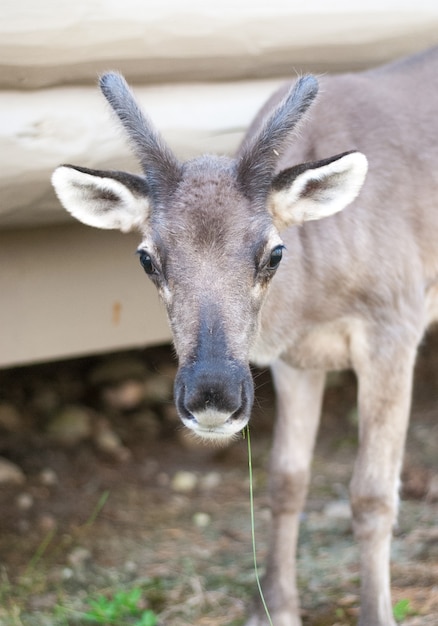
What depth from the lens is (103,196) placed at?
4.41m

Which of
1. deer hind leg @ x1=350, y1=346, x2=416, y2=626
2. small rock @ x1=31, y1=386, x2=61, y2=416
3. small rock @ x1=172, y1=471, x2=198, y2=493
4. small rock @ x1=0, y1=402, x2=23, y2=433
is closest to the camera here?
deer hind leg @ x1=350, y1=346, x2=416, y2=626

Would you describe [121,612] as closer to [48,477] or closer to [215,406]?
[48,477]

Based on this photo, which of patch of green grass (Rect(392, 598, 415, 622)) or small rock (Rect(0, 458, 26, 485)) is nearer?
patch of green grass (Rect(392, 598, 415, 622))

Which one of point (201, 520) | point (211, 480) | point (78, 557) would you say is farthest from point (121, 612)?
point (211, 480)

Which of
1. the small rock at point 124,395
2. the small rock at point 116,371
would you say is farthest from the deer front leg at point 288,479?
the small rock at point 116,371

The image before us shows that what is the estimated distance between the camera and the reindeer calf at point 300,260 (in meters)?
3.99

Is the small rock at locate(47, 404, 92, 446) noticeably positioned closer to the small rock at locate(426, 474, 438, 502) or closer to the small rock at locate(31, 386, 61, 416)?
the small rock at locate(31, 386, 61, 416)

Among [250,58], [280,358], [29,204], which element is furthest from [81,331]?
Answer: [250,58]

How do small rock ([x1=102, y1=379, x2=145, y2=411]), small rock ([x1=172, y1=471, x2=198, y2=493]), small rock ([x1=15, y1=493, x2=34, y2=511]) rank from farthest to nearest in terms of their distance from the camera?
small rock ([x1=102, y1=379, x2=145, y2=411]) → small rock ([x1=172, y1=471, x2=198, y2=493]) → small rock ([x1=15, y1=493, x2=34, y2=511])

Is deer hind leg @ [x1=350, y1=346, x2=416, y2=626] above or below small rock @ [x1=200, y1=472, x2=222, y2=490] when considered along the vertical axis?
above

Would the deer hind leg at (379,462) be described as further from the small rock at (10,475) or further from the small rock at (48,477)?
the small rock at (10,475)

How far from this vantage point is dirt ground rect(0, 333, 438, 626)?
5.25 metres

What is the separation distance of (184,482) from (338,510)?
1067 mm

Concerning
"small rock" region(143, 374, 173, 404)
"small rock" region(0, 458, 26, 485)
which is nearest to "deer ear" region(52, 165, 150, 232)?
"small rock" region(0, 458, 26, 485)
